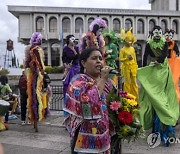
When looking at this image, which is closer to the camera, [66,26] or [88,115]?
[88,115]

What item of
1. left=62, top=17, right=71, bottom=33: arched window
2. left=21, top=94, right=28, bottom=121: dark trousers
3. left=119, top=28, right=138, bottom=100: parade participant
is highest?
left=62, top=17, right=71, bottom=33: arched window

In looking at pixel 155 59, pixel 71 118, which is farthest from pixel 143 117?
pixel 71 118

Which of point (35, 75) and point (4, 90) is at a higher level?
point (35, 75)

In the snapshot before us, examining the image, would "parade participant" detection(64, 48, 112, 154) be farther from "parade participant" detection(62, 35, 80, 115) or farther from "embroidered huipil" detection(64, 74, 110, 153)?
"parade participant" detection(62, 35, 80, 115)

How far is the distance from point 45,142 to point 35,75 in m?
1.50

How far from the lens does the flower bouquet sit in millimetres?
2906

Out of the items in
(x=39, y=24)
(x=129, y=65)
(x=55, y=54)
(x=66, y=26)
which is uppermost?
(x=39, y=24)

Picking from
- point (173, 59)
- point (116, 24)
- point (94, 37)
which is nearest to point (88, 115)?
point (94, 37)

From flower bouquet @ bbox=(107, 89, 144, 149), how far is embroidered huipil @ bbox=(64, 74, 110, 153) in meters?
0.13

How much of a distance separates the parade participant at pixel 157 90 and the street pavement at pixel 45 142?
0.36 m

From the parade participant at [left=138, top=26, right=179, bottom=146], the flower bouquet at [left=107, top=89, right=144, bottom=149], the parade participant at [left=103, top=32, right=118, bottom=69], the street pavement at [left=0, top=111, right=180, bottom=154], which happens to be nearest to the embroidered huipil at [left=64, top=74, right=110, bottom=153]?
the flower bouquet at [left=107, top=89, right=144, bottom=149]

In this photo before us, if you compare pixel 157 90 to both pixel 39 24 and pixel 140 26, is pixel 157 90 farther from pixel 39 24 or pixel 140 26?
pixel 140 26

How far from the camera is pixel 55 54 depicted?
59812 millimetres

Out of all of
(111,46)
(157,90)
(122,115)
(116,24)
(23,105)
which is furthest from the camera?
(116,24)
